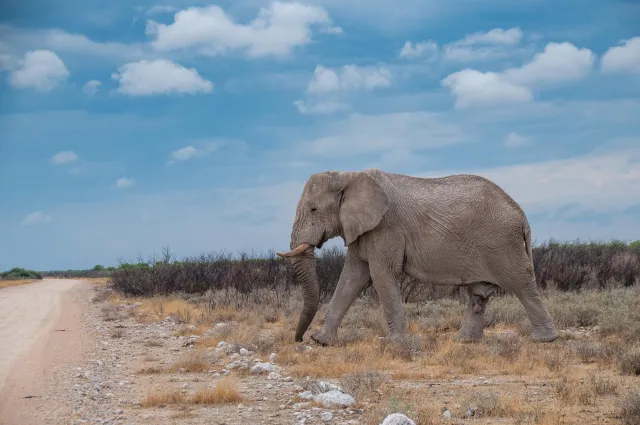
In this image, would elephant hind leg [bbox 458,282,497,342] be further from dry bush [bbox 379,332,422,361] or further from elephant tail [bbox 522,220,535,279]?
dry bush [bbox 379,332,422,361]

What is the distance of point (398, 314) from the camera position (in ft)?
39.6

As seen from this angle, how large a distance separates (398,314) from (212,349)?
2862 mm

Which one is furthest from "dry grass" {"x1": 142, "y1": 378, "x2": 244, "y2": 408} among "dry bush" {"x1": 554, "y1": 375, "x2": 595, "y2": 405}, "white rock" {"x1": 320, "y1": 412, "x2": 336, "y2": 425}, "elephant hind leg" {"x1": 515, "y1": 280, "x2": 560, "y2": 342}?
"elephant hind leg" {"x1": 515, "y1": 280, "x2": 560, "y2": 342}

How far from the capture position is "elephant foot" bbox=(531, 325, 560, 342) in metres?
12.4

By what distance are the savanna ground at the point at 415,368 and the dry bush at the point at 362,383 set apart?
0.02 meters

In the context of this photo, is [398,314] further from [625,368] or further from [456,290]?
[456,290]

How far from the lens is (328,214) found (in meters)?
12.2

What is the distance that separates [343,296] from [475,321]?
2149 mm

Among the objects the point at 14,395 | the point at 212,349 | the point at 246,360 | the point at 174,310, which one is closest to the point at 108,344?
the point at 212,349

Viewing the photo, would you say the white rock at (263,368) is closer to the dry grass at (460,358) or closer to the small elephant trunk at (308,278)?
the dry grass at (460,358)

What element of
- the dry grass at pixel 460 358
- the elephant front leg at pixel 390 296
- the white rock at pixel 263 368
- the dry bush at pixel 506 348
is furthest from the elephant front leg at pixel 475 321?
the white rock at pixel 263 368

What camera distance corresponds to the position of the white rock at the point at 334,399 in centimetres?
734

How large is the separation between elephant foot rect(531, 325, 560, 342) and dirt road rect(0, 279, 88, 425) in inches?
276

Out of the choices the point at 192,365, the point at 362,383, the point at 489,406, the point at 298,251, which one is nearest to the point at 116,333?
the point at 298,251
